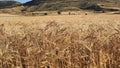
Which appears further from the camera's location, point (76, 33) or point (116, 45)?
point (76, 33)

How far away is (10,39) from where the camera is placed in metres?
5.01

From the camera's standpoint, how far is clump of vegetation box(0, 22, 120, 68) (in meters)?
4.66

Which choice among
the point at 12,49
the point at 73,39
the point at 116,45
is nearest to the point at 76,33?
the point at 73,39

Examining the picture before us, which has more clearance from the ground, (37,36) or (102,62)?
(37,36)

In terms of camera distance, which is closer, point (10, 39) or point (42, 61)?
point (42, 61)

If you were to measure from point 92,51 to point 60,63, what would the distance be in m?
0.42

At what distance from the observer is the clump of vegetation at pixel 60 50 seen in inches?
184

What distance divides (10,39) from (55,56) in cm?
68

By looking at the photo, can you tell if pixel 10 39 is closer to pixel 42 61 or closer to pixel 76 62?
pixel 42 61

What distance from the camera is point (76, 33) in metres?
5.25

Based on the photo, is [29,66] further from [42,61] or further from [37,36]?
[37,36]

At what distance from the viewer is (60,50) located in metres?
4.71

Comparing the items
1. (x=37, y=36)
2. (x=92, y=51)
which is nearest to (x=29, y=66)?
(x=37, y=36)

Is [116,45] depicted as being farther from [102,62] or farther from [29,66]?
[29,66]
